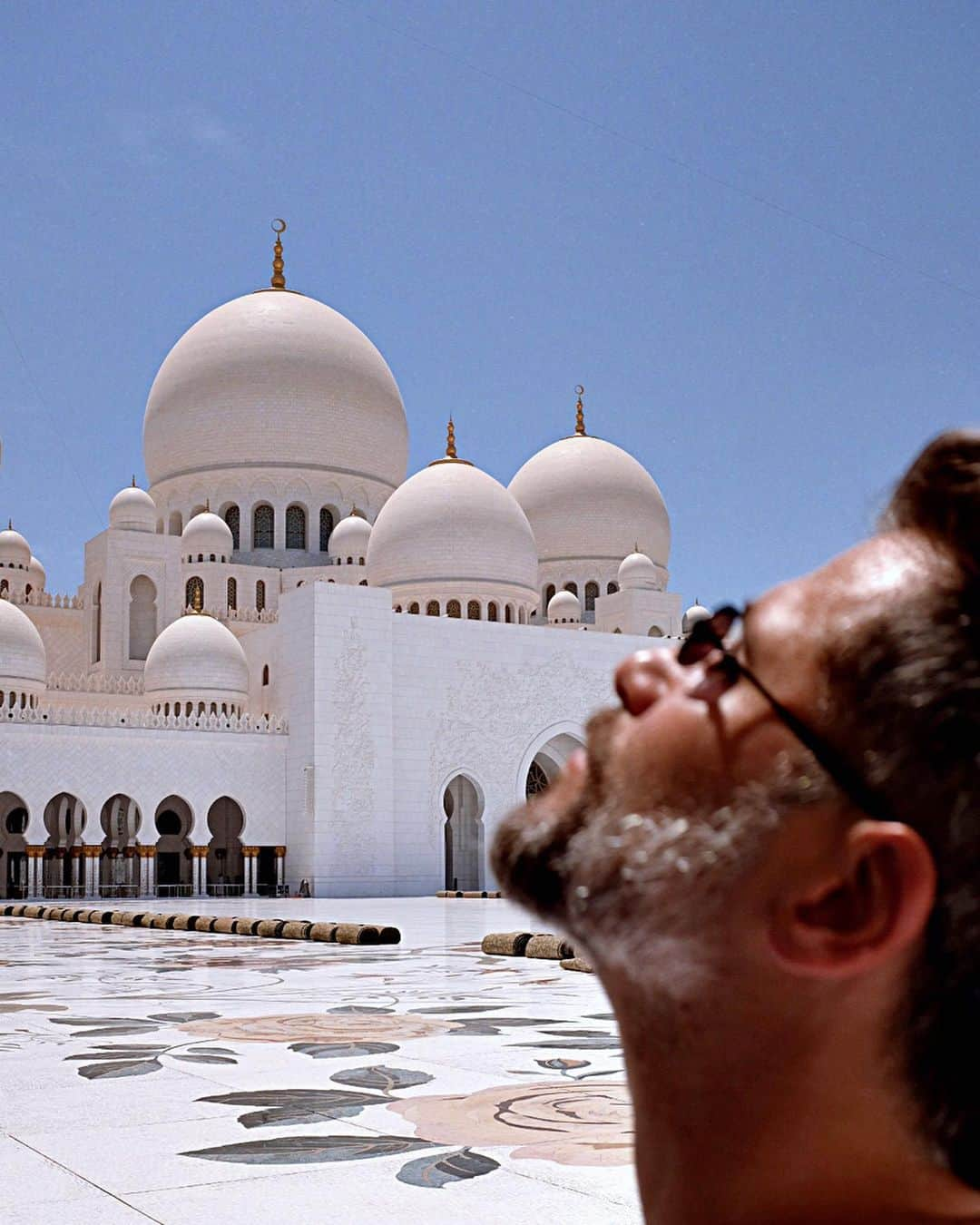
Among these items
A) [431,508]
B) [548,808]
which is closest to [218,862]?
[431,508]

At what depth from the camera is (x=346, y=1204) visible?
1.88 metres

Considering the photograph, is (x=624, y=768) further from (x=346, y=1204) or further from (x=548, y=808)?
(x=346, y=1204)

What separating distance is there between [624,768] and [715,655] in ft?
0.19

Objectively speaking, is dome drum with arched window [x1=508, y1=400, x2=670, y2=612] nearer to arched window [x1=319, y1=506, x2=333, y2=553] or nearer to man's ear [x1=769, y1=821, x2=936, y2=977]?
arched window [x1=319, y1=506, x2=333, y2=553]

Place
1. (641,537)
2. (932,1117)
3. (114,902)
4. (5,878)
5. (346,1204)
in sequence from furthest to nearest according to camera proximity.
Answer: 1. (641,537)
2. (5,878)
3. (114,902)
4. (346,1204)
5. (932,1117)

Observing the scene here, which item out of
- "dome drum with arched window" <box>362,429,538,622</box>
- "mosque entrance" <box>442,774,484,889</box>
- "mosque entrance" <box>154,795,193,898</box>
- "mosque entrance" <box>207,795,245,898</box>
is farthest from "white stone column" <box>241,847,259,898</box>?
"dome drum with arched window" <box>362,429,538,622</box>

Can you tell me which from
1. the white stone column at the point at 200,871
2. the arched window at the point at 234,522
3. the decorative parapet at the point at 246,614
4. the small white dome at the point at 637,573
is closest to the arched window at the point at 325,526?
the arched window at the point at 234,522

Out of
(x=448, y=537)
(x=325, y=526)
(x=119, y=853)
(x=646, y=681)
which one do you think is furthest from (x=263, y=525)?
(x=646, y=681)

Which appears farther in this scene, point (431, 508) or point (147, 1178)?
point (431, 508)

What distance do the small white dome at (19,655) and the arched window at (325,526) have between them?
647 cm

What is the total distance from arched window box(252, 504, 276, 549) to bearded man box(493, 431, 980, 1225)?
2580cm

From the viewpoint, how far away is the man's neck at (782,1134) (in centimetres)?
53

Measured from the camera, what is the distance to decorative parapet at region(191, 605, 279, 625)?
2366cm

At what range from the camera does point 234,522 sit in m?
26.0
